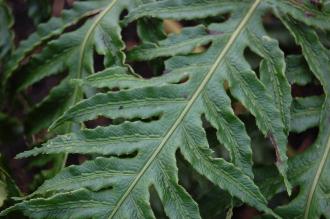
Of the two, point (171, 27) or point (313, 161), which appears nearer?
point (313, 161)

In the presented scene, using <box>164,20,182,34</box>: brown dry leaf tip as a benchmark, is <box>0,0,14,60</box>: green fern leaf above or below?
above

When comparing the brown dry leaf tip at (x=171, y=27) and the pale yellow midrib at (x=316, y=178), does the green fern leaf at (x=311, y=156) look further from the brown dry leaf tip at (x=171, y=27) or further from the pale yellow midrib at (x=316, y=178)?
the brown dry leaf tip at (x=171, y=27)

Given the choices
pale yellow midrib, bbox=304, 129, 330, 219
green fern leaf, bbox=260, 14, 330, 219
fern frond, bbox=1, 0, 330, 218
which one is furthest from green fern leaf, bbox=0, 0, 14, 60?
pale yellow midrib, bbox=304, 129, 330, 219

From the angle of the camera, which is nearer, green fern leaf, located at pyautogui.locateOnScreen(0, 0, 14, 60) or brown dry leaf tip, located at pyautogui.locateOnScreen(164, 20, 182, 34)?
green fern leaf, located at pyautogui.locateOnScreen(0, 0, 14, 60)

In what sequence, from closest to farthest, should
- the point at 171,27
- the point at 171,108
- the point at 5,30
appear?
the point at 171,108 < the point at 5,30 < the point at 171,27

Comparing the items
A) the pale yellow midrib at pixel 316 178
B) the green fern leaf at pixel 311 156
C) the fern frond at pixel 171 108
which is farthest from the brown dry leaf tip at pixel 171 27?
the pale yellow midrib at pixel 316 178

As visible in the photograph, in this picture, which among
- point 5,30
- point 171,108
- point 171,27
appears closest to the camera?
point 171,108

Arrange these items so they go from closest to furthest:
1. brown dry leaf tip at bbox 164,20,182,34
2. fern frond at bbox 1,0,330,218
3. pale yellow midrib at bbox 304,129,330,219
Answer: fern frond at bbox 1,0,330,218 → pale yellow midrib at bbox 304,129,330,219 → brown dry leaf tip at bbox 164,20,182,34

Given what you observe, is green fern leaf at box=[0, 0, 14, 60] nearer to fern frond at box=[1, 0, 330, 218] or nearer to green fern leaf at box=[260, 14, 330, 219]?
fern frond at box=[1, 0, 330, 218]

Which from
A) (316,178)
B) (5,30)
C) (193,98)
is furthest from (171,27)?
(316,178)

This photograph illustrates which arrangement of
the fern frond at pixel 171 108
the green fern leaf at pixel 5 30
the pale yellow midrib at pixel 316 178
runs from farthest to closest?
the green fern leaf at pixel 5 30, the pale yellow midrib at pixel 316 178, the fern frond at pixel 171 108

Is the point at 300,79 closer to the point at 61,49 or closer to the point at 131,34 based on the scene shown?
the point at 61,49

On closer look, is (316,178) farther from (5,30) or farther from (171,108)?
(5,30)

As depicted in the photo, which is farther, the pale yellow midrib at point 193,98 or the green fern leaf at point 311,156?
the green fern leaf at point 311,156
